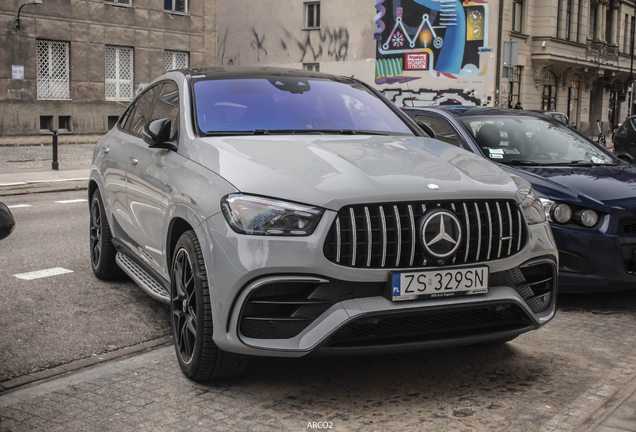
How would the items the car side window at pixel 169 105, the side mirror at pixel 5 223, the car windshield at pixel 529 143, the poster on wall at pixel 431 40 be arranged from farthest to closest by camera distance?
the poster on wall at pixel 431 40 < the car windshield at pixel 529 143 < the car side window at pixel 169 105 < the side mirror at pixel 5 223

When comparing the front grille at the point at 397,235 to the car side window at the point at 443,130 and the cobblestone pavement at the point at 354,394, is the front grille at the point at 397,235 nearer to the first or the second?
the cobblestone pavement at the point at 354,394

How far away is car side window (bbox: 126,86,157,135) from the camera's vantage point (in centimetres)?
529

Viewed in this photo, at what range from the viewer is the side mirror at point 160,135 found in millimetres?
4242

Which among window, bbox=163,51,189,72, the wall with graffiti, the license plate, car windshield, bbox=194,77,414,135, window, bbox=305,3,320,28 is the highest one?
window, bbox=305,3,320,28

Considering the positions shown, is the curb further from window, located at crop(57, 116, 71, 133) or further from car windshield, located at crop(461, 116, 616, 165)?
window, located at crop(57, 116, 71, 133)

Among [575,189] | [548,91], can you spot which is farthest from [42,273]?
[548,91]

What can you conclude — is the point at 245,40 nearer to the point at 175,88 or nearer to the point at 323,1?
the point at 323,1

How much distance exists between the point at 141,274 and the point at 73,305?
75cm

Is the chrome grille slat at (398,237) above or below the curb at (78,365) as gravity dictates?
above

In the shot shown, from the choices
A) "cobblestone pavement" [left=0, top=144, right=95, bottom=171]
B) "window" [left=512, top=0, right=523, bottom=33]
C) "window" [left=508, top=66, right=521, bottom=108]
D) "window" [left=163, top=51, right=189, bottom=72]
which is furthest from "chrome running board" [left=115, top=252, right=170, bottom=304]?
"window" [left=512, top=0, right=523, bottom=33]

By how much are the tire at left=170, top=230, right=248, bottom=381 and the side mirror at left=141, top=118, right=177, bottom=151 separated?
75cm

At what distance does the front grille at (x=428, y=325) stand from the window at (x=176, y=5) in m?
26.8

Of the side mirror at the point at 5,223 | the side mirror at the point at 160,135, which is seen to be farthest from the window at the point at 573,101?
the side mirror at the point at 5,223

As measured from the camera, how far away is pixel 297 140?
4047 mm
